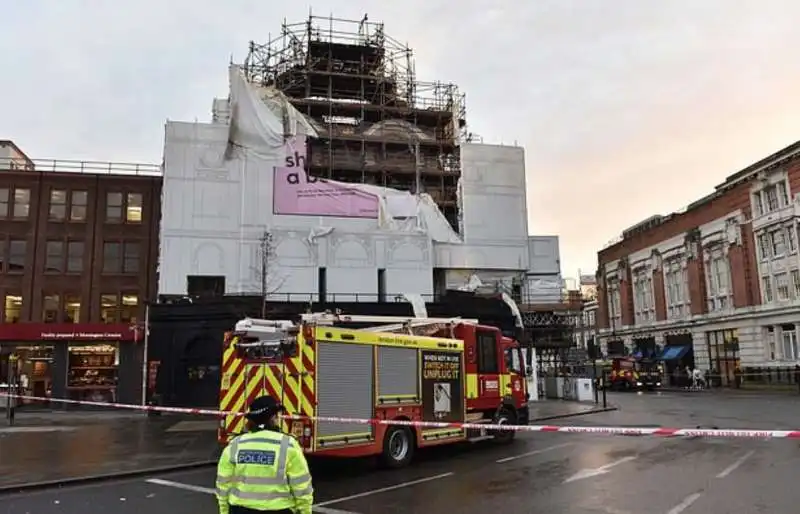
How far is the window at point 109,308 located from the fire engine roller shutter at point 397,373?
25.4 m

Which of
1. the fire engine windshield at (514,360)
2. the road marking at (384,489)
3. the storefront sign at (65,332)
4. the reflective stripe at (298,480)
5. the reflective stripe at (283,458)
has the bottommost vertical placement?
the road marking at (384,489)

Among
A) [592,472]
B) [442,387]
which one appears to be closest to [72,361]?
[442,387]

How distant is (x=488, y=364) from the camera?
50.6 feet

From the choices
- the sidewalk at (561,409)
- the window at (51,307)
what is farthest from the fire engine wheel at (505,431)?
the window at (51,307)

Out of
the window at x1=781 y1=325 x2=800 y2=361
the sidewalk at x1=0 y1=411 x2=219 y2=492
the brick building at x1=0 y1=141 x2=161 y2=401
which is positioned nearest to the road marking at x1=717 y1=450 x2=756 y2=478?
the sidewalk at x1=0 y1=411 x2=219 y2=492

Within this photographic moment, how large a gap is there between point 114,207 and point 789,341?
139 feet

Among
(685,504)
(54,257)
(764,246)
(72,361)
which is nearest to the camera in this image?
(685,504)

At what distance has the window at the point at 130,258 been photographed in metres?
34.3

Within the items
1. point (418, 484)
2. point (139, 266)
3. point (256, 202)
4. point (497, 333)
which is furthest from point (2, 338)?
point (418, 484)

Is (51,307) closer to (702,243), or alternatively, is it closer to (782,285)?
(782,285)

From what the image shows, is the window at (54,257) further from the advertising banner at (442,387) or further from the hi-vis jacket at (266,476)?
the hi-vis jacket at (266,476)

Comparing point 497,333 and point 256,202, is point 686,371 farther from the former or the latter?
point 497,333

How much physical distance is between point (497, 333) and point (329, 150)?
22334 mm

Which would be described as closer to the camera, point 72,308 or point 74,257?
point 72,308
